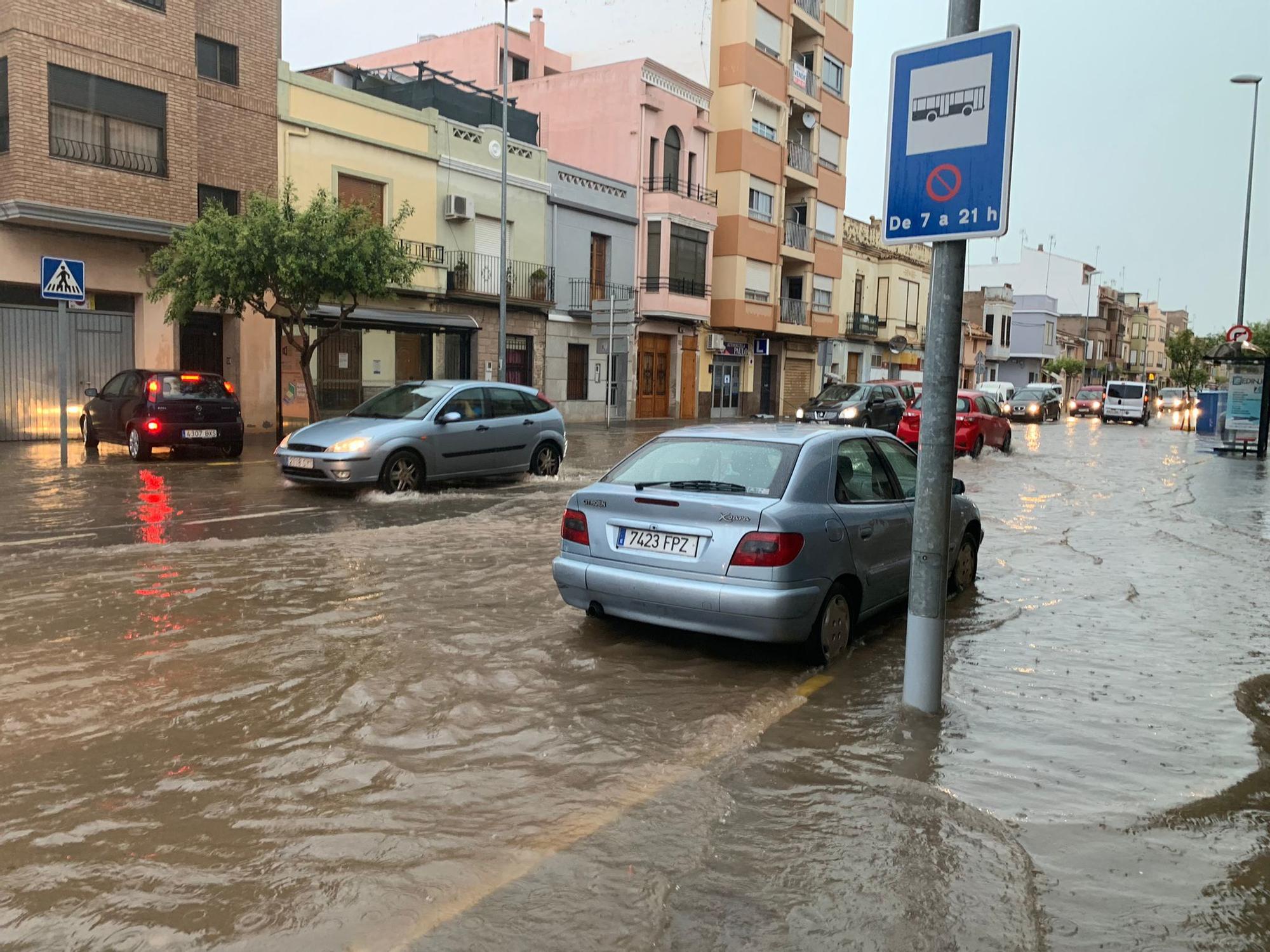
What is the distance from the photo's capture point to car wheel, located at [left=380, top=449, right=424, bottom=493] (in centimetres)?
1272

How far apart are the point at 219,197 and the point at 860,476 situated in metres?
20.0

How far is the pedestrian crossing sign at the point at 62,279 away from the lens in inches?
571

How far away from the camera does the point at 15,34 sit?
1853 centimetres

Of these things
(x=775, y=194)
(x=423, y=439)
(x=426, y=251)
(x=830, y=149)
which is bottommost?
(x=423, y=439)

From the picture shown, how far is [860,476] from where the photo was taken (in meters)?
6.67

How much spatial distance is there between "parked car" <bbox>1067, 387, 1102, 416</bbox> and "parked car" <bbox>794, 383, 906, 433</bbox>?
95.0ft

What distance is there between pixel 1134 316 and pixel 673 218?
103474mm

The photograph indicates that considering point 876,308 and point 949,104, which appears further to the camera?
point 876,308

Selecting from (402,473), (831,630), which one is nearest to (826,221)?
(402,473)

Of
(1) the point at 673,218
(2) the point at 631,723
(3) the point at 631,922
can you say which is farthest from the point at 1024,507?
(1) the point at 673,218

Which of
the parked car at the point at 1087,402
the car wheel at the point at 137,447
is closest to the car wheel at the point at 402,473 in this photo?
the car wheel at the point at 137,447

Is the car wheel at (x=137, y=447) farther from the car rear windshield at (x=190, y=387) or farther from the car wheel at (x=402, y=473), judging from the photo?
the car wheel at (x=402, y=473)

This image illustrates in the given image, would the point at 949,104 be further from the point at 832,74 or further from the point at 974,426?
the point at 832,74

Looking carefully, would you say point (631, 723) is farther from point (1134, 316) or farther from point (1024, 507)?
point (1134, 316)
